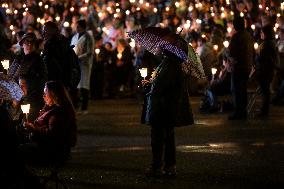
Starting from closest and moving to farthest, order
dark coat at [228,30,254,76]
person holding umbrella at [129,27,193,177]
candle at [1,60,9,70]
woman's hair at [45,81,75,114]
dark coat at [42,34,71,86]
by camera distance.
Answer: person holding umbrella at [129,27,193,177] < woman's hair at [45,81,75,114] < dark coat at [42,34,71,86] < candle at [1,60,9,70] < dark coat at [228,30,254,76]

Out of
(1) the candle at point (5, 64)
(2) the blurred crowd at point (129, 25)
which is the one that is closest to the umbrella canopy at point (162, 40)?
(1) the candle at point (5, 64)

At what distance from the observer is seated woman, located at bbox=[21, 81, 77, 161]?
36.0 feet

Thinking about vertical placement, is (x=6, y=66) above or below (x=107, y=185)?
above

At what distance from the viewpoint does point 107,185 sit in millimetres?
10906

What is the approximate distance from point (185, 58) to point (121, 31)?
53.7 ft

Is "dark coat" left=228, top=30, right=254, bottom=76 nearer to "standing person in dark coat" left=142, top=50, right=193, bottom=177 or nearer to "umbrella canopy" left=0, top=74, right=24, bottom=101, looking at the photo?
"standing person in dark coat" left=142, top=50, right=193, bottom=177

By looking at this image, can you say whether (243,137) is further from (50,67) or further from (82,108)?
(82,108)

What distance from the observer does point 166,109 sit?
11.3 m

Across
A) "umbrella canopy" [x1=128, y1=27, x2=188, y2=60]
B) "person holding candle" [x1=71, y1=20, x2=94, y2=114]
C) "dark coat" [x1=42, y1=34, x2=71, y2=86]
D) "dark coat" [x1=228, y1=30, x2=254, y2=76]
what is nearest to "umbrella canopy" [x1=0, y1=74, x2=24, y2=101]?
"umbrella canopy" [x1=128, y1=27, x2=188, y2=60]

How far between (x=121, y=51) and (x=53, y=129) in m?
13.7

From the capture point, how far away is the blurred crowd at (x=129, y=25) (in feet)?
72.1

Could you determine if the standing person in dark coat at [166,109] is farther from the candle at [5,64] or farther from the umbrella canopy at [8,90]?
the candle at [5,64]

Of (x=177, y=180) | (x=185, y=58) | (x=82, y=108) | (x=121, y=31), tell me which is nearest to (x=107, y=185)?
(x=177, y=180)

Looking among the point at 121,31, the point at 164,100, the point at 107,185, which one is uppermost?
the point at 121,31
